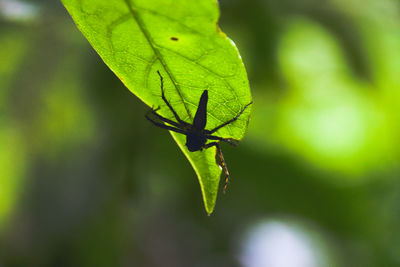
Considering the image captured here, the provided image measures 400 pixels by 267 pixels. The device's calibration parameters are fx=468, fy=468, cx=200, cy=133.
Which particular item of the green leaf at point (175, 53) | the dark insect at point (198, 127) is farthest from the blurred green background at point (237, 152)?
the green leaf at point (175, 53)

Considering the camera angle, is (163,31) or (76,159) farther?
(76,159)

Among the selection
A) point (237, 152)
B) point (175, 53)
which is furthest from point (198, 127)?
point (237, 152)

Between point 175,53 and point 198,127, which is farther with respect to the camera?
point 198,127

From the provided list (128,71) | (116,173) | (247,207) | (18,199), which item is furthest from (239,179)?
(128,71)

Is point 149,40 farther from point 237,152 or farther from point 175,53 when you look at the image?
point 237,152

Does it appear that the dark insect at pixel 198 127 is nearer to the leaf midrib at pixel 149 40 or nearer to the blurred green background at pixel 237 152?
the leaf midrib at pixel 149 40

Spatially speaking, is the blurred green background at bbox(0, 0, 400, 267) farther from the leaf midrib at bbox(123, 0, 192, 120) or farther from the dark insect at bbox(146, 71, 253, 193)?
the leaf midrib at bbox(123, 0, 192, 120)

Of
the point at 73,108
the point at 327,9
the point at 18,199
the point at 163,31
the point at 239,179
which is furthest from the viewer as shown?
the point at 239,179

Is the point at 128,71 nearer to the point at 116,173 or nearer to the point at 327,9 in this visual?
the point at 116,173
